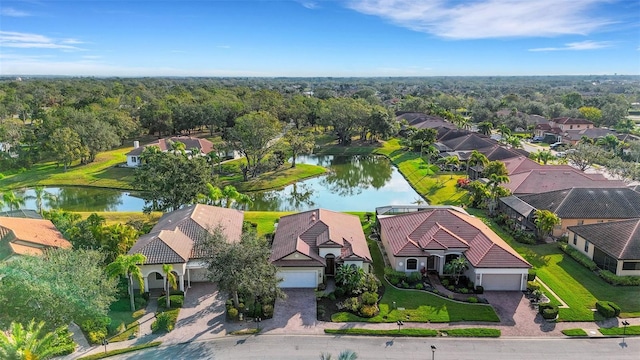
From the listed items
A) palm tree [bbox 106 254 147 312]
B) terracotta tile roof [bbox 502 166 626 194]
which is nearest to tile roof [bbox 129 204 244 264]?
palm tree [bbox 106 254 147 312]

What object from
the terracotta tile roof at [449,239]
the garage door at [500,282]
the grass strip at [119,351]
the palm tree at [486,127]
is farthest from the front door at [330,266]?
the palm tree at [486,127]

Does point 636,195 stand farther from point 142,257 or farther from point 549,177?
point 142,257

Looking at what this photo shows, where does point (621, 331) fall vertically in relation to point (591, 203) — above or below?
below

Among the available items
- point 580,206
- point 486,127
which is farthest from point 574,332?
point 486,127

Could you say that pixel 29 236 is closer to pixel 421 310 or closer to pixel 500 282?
pixel 421 310

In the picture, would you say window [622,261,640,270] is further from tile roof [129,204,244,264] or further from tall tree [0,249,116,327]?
tall tree [0,249,116,327]

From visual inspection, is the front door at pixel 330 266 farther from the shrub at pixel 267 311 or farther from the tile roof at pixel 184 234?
the tile roof at pixel 184 234

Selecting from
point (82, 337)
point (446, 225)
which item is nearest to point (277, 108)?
point (446, 225)
